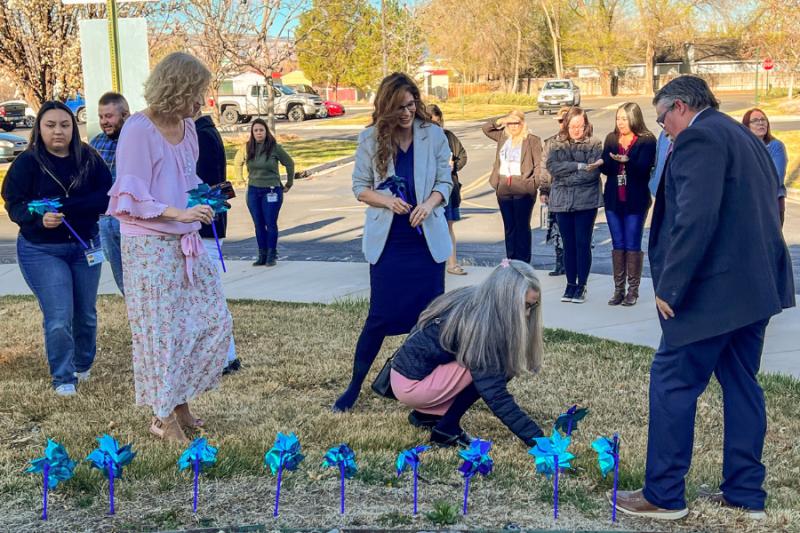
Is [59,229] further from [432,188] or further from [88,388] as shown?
[432,188]

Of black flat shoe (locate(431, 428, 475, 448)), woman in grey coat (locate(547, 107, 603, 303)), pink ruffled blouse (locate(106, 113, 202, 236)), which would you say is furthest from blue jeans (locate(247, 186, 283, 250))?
black flat shoe (locate(431, 428, 475, 448))

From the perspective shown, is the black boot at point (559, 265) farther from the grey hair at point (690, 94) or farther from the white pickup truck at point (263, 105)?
the white pickup truck at point (263, 105)

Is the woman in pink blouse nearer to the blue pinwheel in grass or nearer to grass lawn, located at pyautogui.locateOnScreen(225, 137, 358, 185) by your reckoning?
the blue pinwheel in grass

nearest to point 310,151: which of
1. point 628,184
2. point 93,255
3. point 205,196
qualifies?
point 628,184

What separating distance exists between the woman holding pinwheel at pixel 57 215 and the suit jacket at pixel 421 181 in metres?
1.81

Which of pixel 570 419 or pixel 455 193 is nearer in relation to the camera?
pixel 570 419

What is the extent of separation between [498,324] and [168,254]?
1697 millimetres

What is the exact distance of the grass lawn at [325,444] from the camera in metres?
3.59

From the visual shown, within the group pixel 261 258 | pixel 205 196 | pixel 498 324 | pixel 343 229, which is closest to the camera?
pixel 498 324

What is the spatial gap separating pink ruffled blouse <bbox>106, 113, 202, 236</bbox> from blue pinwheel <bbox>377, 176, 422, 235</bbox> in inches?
45.2

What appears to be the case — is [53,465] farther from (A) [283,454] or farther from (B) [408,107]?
(B) [408,107]

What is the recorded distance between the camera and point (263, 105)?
132ft

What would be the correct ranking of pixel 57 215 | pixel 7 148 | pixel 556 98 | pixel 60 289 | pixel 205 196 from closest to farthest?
pixel 205 196 < pixel 57 215 < pixel 60 289 < pixel 7 148 < pixel 556 98

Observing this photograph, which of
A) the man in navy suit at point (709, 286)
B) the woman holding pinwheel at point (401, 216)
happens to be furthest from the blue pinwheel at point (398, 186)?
the man in navy suit at point (709, 286)
